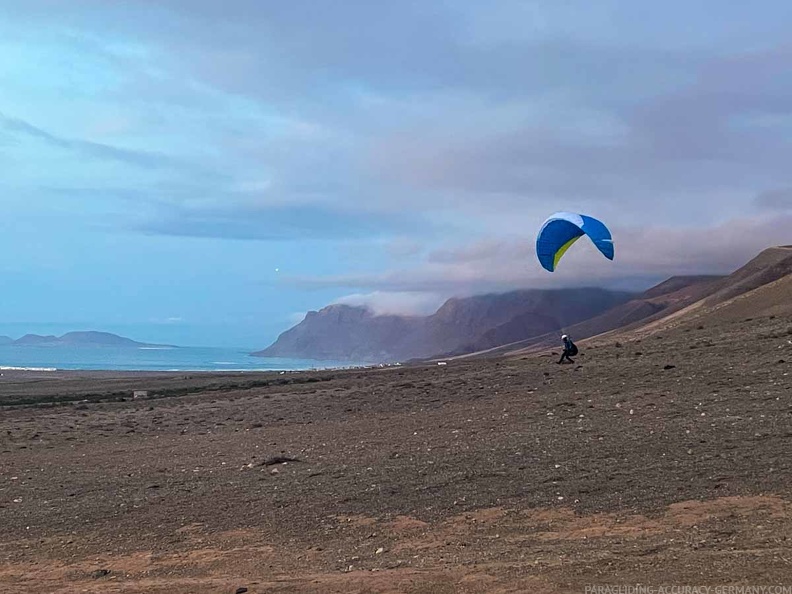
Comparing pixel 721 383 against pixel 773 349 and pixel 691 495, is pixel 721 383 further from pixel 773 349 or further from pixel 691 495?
pixel 691 495

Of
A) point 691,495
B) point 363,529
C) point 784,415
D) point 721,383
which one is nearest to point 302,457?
point 363,529

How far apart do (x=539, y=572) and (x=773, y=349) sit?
60.7 feet

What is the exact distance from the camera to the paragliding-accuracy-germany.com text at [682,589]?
6.77m

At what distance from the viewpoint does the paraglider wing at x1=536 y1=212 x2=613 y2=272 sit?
22.4 m

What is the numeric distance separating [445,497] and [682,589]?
5.17 meters

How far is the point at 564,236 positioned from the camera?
25.4m

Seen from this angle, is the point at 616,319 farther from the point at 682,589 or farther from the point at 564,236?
the point at 682,589

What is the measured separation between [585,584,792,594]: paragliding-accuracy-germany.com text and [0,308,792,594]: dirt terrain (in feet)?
0.61

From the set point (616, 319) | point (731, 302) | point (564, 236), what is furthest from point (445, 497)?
point (616, 319)

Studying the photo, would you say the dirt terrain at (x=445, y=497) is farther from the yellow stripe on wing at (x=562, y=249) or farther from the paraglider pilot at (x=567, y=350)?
the paraglider pilot at (x=567, y=350)

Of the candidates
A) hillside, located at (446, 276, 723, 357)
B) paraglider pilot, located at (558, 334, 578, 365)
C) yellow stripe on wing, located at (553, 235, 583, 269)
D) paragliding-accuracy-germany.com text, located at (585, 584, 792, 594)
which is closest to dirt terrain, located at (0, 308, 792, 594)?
paragliding-accuracy-germany.com text, located at (585, 584, 792, 594)

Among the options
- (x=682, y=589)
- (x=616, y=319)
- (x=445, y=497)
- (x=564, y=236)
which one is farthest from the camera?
(x=616, y=319)

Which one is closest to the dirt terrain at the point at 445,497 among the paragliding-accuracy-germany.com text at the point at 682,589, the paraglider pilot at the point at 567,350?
the paragliding-accuracy-germany.com text at the point at 682,589

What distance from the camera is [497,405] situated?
2119 centimetres
